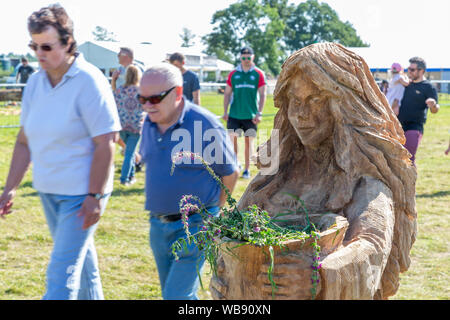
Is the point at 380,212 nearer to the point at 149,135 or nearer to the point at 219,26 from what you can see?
the point at 149,135

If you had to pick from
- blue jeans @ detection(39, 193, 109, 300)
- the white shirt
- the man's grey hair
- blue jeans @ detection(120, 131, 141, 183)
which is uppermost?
the man's grey hair

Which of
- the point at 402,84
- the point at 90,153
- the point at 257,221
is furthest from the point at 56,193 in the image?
the point at 402,84

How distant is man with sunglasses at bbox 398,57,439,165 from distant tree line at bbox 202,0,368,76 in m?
46.8

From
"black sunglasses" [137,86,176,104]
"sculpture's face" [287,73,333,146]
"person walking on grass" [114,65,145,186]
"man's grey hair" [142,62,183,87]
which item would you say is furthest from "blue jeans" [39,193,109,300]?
"person walking on grass" [114,65,145,186]

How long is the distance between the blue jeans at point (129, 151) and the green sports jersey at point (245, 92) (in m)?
1.64

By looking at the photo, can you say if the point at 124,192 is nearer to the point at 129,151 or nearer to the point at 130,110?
the point at 129,151

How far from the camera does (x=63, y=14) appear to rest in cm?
311

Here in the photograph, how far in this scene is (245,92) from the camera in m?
8.60

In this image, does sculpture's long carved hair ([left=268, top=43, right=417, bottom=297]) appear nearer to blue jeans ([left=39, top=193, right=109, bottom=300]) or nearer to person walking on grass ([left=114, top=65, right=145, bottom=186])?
blue jeans ([left=39, top=193, right=109, bottom=300])

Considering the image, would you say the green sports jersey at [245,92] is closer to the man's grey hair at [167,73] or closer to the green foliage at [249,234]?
the man's grey hair at [167,73]

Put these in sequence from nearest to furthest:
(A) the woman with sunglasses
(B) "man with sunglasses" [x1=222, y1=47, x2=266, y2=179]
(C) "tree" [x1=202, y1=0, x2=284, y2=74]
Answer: (A) the woman with sunglasses → (B) "man with sunglasses" [x1=222, y1=47, x2=266, y2=179] → (C) "tree" [x1=202, y1=0, x2=284, y2=74]

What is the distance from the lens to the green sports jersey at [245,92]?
8617 mm

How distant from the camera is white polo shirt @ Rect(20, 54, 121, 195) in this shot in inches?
121

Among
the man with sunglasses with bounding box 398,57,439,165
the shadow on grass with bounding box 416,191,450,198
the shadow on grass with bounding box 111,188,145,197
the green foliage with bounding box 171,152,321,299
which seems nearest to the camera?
the green foliage with bounding box 171,152,321,299
